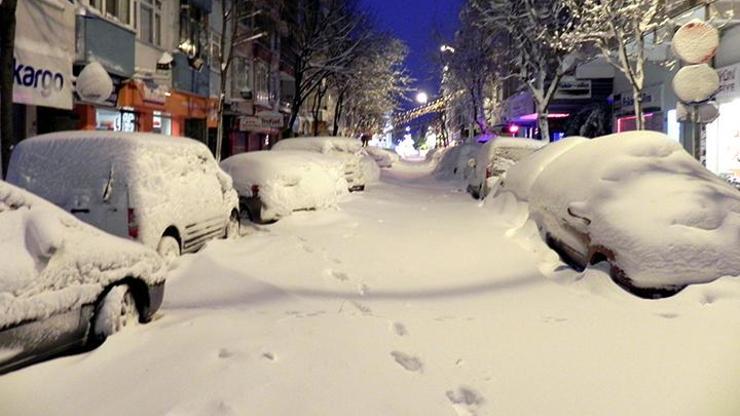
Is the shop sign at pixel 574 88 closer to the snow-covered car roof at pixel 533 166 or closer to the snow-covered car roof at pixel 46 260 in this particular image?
the snow-covered car roof at pixel 533 166

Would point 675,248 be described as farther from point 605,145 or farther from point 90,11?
point 90,11

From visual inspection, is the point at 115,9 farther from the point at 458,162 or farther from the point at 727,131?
the point at 458,162

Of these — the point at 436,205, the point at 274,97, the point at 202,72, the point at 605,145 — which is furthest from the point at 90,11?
the point at 274,97

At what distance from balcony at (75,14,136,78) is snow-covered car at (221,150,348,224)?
214 inches

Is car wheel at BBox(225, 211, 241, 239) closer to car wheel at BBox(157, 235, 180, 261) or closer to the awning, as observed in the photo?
car wheel at BBox(157, 235, 180, 261)

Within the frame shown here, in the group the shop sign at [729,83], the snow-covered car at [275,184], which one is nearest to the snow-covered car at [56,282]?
the snow-covered car at [275,184]

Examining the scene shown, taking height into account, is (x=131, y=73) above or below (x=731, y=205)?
above

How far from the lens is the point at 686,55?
9242 millimetres

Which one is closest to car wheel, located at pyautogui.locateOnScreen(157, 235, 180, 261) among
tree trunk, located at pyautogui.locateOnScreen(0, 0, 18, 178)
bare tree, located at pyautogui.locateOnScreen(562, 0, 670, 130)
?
tree trunk, located at pyautogui.locateOnScreen(0, 0, 18, 178)

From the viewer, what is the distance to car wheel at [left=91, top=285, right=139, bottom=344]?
16.0ft

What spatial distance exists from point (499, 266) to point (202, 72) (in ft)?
69.3

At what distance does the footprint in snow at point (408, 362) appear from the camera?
4690 mm

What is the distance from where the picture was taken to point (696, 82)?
9070mm

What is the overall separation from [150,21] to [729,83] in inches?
629
